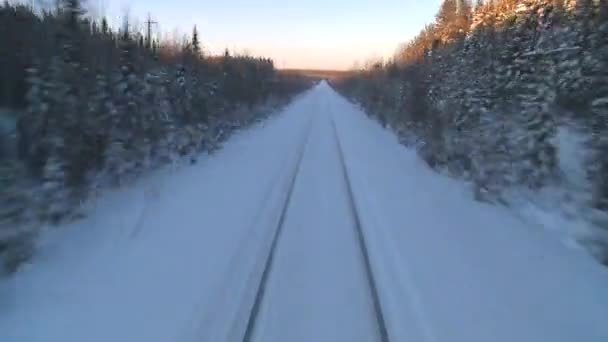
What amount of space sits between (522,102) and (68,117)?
12.6 metres

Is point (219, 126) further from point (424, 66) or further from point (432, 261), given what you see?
point (432, 261)

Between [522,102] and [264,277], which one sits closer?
[264,277]

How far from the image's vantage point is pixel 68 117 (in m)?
11.4

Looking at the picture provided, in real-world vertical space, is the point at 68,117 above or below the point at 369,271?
above

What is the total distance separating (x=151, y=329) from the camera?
5609 millimetres

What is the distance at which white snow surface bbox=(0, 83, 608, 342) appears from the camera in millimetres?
5730

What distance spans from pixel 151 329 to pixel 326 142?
19405mm

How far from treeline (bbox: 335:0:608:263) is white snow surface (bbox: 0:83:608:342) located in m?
1.79

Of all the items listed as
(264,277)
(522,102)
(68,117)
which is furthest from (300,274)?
(522,102)

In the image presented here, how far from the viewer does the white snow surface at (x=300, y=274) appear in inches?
226

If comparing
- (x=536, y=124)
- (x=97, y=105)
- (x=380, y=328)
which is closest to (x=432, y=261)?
(x=380, y=328)

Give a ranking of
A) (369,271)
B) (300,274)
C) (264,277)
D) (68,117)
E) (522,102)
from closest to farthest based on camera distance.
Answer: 1. (264,277)
2. (300,274)
3. (369,271)
4. (68,117)
5. (522,102)

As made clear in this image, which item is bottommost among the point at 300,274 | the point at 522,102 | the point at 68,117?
Answer: the point at 300,274

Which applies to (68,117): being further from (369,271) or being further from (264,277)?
(369,271)
